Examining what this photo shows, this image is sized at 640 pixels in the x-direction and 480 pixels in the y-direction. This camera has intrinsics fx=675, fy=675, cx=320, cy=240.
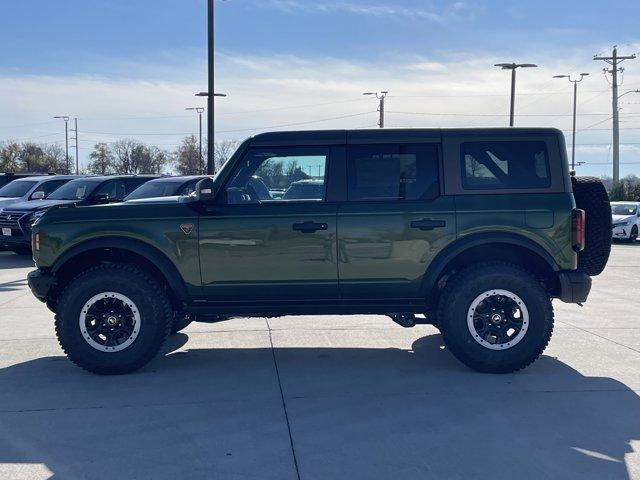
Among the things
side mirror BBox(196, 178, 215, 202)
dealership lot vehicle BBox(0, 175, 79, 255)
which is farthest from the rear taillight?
dealership lot vehicle BBox(0, 175, 79, 255)

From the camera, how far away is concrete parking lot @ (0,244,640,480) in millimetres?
4027

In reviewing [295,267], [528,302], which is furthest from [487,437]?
[295,267]

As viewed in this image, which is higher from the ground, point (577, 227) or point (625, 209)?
point (577, 227)

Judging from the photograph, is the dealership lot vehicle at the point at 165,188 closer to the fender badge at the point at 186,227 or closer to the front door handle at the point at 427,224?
the fender badge at the point at 186,227

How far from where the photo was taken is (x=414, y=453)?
164 inches

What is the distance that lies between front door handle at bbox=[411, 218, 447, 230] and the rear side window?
0.42 metres

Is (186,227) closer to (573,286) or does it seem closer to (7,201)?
(573,286)

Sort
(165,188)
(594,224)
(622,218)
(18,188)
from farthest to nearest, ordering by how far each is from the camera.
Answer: (622,218) < (18,188) < (165,188) < (594,224)

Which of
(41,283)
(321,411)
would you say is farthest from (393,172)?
(41,283)

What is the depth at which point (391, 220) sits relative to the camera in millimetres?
5715

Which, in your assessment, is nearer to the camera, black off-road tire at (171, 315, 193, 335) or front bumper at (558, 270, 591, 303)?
front bumper at (558, 270, 591, 303)

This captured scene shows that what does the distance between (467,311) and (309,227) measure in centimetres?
153

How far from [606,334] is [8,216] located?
12.1m

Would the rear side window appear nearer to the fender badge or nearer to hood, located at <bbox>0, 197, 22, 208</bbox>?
the fender badge
